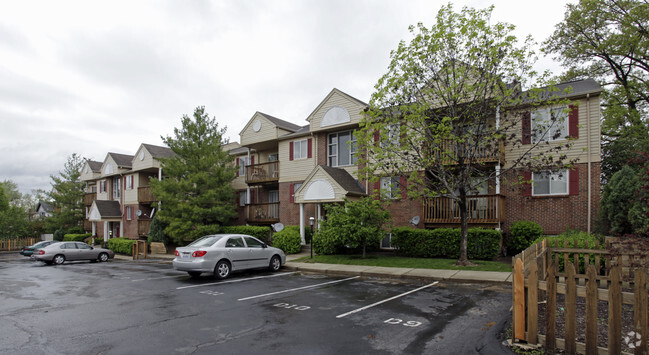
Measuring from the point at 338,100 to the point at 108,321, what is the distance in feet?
57.6

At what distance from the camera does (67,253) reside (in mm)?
23312

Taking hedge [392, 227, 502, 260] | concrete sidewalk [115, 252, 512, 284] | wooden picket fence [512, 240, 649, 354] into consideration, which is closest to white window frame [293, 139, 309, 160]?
hedge [392, 227, 502, 260]

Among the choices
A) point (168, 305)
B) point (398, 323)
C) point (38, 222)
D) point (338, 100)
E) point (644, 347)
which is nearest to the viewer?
point (644, 347)

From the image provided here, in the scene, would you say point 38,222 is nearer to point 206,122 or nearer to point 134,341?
point 206,122

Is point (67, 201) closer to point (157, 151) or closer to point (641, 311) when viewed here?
point (157, 151)

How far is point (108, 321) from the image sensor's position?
7.41 metres

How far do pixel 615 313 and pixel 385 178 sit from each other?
15680mm

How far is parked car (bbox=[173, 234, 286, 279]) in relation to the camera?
12.6 metres

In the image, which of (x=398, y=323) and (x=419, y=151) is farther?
(x=419, y=151)

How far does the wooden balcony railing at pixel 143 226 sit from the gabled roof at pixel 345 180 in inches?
763

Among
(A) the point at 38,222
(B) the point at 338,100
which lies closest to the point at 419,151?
(B) the point at 338,100

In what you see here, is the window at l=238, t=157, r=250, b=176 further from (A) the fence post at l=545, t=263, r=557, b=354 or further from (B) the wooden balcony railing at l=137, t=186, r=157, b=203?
(A) the fence post at l=545, t=263, r=557, b=354

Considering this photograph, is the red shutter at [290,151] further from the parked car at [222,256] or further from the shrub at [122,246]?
the shrub at [122,246]

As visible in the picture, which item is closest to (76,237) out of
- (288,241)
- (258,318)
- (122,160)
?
(122,160)
